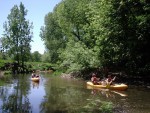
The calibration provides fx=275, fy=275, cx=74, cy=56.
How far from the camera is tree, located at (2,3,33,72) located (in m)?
57.4

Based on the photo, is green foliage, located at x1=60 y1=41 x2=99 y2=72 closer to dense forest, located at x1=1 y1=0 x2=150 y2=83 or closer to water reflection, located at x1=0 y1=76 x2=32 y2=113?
dense forest, located at x1=1 y1=0 x2=150 y2=83

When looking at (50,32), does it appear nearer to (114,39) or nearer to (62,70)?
(62,70)

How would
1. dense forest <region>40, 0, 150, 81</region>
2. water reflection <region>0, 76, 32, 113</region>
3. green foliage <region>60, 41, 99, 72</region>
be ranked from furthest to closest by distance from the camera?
green foliage <region>60, 41, 99, 72</region> → dense forest <region>40, 0, 150, 81</region> → water reflection <region>0, 76, 32, 113</region>

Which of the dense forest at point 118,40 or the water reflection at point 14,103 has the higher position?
the dense forest at point 118,40

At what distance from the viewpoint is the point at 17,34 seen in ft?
190

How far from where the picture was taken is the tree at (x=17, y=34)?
57375 mm

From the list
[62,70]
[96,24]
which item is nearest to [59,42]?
[62,70]

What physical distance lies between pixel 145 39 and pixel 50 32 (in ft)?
122

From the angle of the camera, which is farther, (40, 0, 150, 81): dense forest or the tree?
the tree

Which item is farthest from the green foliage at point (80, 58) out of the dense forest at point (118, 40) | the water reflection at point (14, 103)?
the water reflection at point (14, 103)

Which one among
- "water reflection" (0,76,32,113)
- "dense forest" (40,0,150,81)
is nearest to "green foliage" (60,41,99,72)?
"dense forest" (40,0,150,81)

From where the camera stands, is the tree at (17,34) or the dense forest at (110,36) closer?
the dense forest at (110,36)

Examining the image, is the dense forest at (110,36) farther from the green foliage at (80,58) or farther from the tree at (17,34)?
the tree at (17,34)

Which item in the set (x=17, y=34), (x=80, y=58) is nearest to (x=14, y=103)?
(x=80, y=58)
